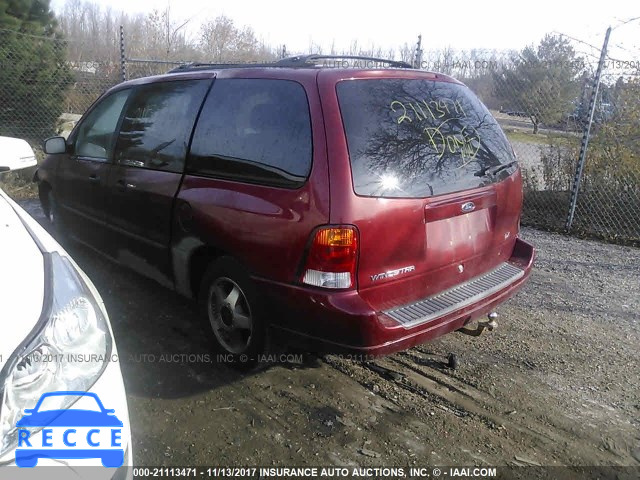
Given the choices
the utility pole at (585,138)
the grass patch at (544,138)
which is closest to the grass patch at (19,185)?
the grass patch at (544,138)

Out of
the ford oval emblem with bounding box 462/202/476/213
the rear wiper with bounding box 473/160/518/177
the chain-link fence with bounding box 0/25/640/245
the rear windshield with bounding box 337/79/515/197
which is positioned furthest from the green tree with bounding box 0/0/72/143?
the ford oval emblem with bounding box 462/202/476/213

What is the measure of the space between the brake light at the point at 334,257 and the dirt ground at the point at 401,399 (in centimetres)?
84

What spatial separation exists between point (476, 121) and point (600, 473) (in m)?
2.09

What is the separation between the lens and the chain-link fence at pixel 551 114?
6.82 m

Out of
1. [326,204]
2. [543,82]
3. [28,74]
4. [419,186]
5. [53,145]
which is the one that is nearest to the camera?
[326,204]

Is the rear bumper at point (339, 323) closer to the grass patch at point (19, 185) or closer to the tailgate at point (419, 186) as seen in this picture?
the tailgate at point (419, 186)

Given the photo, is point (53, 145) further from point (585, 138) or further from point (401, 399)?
point (585, 138)

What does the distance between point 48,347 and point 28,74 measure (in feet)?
31.8

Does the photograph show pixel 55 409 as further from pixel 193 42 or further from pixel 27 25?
pixel 193 42

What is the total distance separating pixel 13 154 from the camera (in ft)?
13.1

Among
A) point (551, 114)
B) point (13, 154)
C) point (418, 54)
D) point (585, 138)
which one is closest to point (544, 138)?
point (551, 114)

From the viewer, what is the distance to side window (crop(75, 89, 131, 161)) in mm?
4250

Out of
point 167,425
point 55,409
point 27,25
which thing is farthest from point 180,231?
point 27,25

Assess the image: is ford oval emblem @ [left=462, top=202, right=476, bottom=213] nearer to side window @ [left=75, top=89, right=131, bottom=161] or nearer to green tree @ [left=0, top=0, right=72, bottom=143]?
side window @ [left=75, top=89, right=131, bottom=161]
